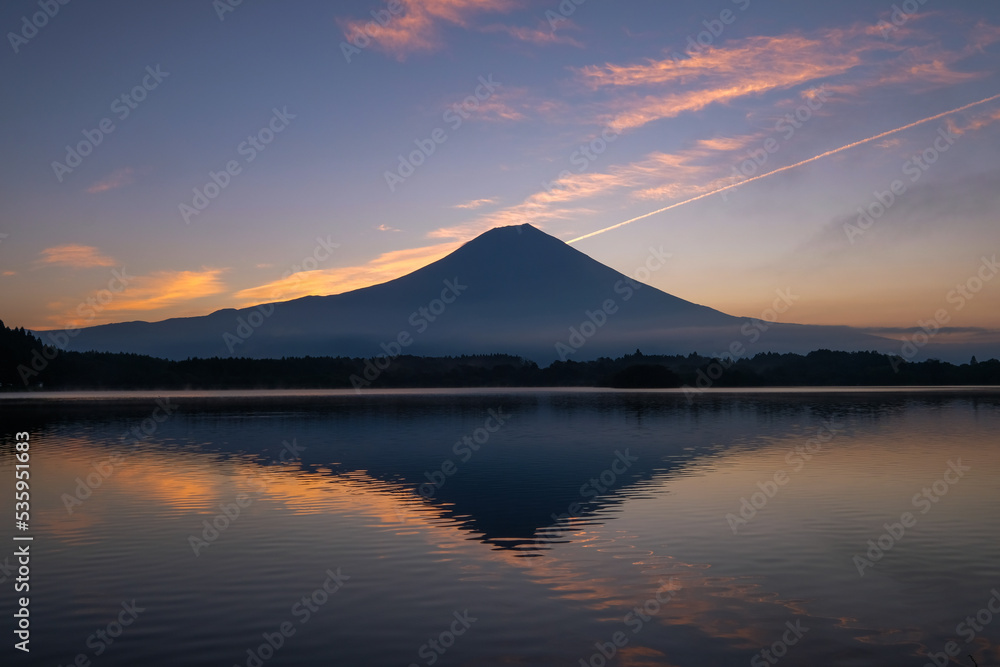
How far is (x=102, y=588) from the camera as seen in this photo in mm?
14797

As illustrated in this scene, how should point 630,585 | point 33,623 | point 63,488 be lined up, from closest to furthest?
point 33,623
point 630,585
point 63,488

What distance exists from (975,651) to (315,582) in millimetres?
10917

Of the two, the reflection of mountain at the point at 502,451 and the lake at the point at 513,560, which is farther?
the reflection of mountain at the point at 502,451

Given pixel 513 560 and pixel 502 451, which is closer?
pixel 513 560

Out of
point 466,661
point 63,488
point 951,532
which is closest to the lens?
point 466,661

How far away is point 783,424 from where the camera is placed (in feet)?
190

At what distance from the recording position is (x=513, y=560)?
16875mm

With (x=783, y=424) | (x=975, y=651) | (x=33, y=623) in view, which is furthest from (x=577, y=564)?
(x=783, y=424)

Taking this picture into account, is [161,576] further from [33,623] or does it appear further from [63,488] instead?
[63,488]

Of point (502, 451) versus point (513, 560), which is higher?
point (513, 560)

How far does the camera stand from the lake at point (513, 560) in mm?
11688

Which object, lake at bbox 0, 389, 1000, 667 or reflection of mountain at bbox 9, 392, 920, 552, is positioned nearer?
lake at bbox 0, 389, 1000, 667

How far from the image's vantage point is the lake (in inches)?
460

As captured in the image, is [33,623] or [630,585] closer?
[33,623]
